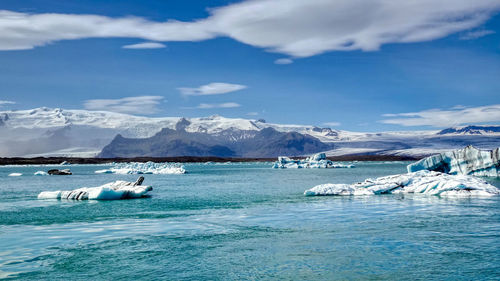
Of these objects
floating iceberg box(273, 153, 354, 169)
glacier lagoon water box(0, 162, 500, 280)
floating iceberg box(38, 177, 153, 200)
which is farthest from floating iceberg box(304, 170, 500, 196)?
floating iceberg box(273, 153, 354, 169)

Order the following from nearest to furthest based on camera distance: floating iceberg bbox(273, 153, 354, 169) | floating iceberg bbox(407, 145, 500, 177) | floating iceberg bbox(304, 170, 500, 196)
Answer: floating iceberg bbox(304, 170, 500, 196), floating iceberg bbox(407, 145, 500, 177), floating iceberg bbox(273, 153, 354, 169)

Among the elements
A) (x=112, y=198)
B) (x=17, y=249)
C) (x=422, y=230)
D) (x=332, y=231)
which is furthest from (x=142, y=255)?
→ (x=112, y=198)

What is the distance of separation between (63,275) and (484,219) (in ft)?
47.7

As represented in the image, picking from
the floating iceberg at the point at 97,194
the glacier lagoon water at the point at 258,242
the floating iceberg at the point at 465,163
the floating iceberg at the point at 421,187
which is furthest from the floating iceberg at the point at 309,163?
the glacier lagoon water at the point at 258,242

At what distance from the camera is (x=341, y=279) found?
30.2 ft

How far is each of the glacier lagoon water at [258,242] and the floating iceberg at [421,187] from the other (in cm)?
436

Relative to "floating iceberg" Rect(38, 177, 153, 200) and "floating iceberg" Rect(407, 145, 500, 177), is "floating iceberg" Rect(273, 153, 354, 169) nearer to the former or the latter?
"floating iceberg" Rect(407, 145, 500, 177)

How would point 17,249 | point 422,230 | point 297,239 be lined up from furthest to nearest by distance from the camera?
1. point 422,230
2. point 297,239
3. point 17,249

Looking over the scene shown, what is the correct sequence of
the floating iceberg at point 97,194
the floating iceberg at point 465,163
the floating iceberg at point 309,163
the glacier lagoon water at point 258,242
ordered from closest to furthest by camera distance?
1. the glacier lagoon water at point 258,242
2. the floating iceberg at point 97,194
3. the floating iceberg at point 465,163
4. the floating iceberg at point 309,163

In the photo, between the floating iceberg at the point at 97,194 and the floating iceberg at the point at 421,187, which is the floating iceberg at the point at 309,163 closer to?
the floating iceberg at the point at 421,187

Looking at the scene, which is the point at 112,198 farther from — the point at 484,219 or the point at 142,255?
the point at 484,219

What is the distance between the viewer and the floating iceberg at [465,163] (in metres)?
40.5

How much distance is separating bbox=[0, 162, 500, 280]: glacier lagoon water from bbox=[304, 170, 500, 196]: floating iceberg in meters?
4.36

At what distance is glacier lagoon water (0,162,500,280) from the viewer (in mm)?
9945
